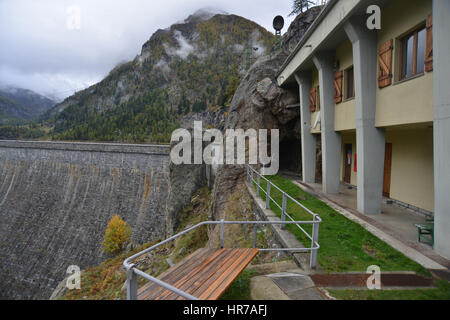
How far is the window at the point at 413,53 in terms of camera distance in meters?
5.88

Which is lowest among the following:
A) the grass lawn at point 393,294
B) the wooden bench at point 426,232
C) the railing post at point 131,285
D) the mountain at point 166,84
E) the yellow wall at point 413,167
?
the grass lawn at point 393,294

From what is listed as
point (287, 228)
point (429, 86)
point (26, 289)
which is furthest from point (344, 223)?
point (26, 289)

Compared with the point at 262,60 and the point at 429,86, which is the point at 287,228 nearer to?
the point at 429,86

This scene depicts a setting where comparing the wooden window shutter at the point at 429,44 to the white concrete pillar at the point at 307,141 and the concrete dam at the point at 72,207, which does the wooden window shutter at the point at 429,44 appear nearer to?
the white concrete pillar at the point at 307,141

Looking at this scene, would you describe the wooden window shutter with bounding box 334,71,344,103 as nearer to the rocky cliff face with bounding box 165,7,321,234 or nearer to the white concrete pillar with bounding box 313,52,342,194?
the white concrete pillar with bounding box 313,52,342,194

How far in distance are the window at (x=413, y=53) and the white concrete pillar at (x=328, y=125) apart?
3.47 meters

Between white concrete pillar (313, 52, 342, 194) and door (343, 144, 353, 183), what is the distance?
2.76 metres

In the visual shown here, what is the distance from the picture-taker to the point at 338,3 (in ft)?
23.5

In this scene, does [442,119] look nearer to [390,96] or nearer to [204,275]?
[390,96]

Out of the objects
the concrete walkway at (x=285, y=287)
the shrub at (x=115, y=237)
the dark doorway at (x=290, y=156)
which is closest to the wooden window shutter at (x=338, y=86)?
the dark doorway at (x=290, y=156)

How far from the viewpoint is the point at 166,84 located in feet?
311

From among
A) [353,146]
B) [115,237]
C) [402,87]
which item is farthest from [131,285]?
[115,237]

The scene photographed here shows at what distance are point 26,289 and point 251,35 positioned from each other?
13561cm
